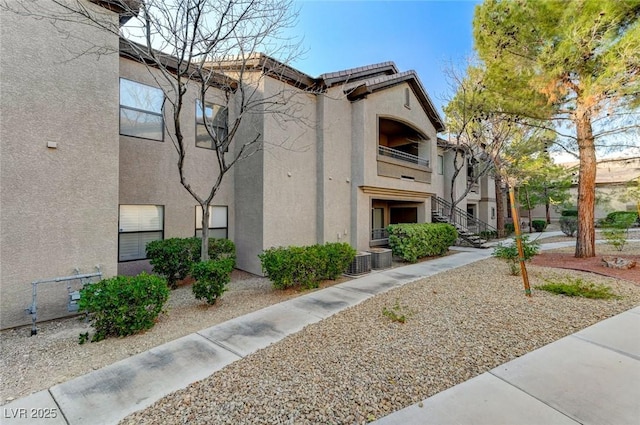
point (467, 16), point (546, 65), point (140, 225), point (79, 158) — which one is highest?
point (467, 16)

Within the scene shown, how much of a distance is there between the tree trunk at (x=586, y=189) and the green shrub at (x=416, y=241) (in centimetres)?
462

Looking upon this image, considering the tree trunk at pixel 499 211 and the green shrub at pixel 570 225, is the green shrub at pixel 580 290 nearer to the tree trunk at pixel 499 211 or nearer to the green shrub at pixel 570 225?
the tree trunk at pixel 499 211

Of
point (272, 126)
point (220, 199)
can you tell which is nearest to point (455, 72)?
point (272, 126)

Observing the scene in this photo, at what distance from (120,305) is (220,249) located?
13.8 feet

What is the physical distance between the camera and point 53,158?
18.3 feet

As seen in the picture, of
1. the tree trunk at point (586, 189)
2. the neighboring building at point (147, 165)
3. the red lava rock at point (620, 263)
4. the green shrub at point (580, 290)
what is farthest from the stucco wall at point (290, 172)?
the tree trunk at point (586, 189)

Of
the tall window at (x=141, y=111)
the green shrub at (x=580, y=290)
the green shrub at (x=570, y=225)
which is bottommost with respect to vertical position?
the green shrub at (x=580, y=290)

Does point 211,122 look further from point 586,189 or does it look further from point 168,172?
point 586,189

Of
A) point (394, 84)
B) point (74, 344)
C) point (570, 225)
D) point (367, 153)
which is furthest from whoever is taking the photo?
point (570, 225)

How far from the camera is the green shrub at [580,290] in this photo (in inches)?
239

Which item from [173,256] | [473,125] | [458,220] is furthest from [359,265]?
[458,220]

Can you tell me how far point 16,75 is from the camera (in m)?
5.26

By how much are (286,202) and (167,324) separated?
17.0 feet

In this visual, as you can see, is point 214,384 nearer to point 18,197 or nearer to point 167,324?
point 167,324
